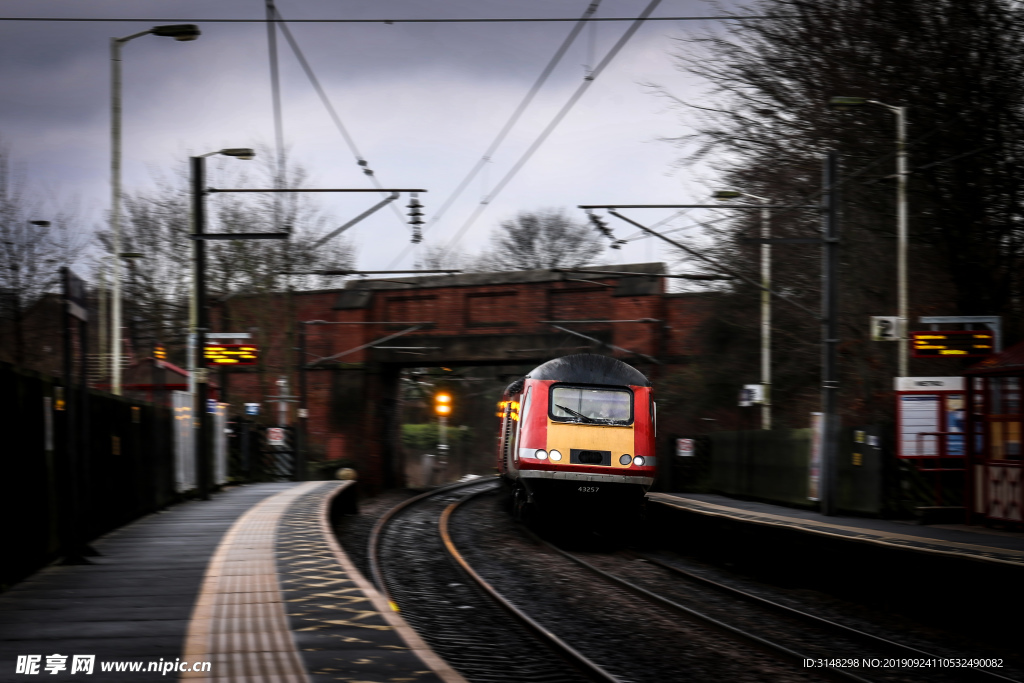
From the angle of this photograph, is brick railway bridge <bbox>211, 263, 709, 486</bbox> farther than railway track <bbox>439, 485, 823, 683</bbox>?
Yes

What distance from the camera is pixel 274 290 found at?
40.2m

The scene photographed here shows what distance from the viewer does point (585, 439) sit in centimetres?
1842

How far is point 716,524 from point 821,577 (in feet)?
13.2

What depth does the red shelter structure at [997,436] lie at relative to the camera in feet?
48.6

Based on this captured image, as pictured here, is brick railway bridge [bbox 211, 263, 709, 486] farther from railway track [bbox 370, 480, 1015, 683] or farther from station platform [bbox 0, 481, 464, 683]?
station platform [bbox 0, 481, 464, 683]

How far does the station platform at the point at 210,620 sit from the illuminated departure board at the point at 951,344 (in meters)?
11.9

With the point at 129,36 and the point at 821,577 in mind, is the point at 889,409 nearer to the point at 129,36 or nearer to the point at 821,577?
the point at 821,577

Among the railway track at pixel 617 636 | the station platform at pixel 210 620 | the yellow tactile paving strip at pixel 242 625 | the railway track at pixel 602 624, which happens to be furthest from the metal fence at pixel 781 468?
the yellow tactile paving strip at pixel 242 625

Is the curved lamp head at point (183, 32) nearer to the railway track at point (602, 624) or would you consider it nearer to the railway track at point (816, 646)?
the railway track at point (602, 624)

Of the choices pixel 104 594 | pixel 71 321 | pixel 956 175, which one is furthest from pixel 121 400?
pixel 956 175

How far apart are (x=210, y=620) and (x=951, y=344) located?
15143 mm

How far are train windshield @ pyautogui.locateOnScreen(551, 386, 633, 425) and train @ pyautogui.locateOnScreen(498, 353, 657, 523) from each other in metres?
Result: 0.02

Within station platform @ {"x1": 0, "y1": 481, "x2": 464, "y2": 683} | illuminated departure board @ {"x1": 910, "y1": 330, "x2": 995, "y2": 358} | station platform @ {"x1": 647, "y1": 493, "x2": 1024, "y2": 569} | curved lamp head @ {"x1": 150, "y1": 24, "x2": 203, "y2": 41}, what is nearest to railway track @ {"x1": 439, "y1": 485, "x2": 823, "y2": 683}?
station platform @ {"x1": 0, "y1": 481, "x2": 464, "y2": 683}

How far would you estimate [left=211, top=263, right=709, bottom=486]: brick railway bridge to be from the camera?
1369 inches
